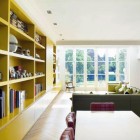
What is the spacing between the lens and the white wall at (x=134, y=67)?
11547mm

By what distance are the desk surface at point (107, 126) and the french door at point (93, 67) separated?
30.6 feet

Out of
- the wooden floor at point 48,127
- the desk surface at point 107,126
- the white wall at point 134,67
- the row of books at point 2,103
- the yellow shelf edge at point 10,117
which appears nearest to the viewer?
the desk surface at point 107,126

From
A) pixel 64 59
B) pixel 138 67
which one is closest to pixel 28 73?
pixel 64 59

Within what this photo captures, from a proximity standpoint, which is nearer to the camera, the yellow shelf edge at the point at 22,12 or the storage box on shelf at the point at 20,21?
the yellow shelf edge at the point at 22,12

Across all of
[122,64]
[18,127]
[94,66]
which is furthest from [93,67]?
[18,127]

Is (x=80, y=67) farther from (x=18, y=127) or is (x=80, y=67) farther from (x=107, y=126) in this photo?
(x=107, y=126)

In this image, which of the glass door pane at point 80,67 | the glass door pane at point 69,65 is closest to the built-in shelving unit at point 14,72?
the glass door pane at point 69,65

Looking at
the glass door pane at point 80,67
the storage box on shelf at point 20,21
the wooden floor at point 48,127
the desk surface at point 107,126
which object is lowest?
the wooden floor at point 48,127

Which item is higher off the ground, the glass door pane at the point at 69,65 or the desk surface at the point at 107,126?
the glass door pane at the point at 69,65

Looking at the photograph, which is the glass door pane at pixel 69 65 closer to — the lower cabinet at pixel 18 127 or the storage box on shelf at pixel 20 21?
the storage box on shelf at pixel 20 21

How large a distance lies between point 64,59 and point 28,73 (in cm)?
740

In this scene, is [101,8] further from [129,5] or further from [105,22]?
[105,22]

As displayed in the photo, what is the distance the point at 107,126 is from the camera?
232 centimetres

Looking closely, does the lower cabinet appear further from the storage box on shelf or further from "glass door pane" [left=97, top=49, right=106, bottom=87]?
"glass door pane" [left=97, top=49, right=106, bottom=87]
